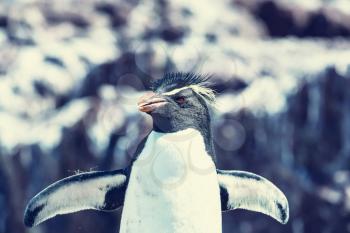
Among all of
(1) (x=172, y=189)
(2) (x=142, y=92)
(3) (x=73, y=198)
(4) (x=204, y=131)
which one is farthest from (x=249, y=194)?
(2) (x=142, y=92)

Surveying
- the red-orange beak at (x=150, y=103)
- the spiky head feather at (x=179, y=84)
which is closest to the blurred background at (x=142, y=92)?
the spiky head feather at (x=179, y=84)

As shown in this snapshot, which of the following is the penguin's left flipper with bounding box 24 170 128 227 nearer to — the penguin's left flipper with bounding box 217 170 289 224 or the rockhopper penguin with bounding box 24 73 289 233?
the rockhopper penguin with bounding box 24 73 289 233

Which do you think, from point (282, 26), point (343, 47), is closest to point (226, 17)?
point (282, 26)

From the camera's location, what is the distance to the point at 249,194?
3.86 metres

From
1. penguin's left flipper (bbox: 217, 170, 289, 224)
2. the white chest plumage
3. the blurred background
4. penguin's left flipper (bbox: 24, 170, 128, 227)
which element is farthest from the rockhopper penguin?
the blurred background

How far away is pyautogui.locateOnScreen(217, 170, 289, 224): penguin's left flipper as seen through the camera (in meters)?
3.77

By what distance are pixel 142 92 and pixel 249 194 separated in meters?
4.39

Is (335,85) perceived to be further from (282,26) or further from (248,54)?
(282,26)

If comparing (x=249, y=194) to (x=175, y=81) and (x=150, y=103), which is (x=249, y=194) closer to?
(x=175, y=81)

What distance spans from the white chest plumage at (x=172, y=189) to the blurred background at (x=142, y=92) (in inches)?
162

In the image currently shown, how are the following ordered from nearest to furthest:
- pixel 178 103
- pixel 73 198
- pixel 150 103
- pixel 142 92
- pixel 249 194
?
pixel 150 103
pixel 178 103
pixel 73 198
pixel 249 194
pixel 142 92

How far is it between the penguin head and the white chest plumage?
0.04 metres

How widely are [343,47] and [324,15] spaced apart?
834 millimetres

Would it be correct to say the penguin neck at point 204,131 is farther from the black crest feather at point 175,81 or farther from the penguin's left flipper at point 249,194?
the penguin's left flipper at point 249,194
